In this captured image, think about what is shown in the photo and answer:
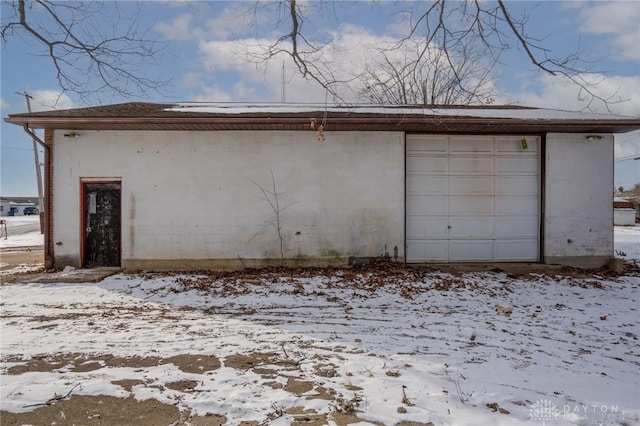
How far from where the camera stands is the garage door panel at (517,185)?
32.8 feet

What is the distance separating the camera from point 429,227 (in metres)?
9.92

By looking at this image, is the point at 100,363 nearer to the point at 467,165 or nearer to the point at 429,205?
the point at 429,205

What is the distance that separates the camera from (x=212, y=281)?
823 centimetres

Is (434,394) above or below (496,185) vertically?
below

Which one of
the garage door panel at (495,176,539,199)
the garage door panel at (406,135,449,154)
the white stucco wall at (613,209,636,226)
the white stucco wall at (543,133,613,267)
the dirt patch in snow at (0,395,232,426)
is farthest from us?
the white stucco wall at (613,209,636,226)

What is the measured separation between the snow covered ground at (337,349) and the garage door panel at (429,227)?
6.94 ft

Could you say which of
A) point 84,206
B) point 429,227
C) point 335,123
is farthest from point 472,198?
point 84,206

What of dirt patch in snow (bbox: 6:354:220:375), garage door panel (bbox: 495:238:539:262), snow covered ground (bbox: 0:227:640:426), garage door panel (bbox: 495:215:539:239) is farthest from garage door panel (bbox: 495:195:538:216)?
dirt patch in snow (bbox: 6:354:220:375)

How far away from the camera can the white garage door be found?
991 centimetres

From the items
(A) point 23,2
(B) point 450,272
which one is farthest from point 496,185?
(A) point 23,2

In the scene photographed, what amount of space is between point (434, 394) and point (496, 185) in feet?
25.8

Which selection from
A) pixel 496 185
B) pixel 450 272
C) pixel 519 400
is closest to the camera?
pixel 519 400

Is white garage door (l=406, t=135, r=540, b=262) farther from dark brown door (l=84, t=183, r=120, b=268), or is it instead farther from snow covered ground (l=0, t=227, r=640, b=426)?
dark brown door (l=84, t=183, r=120, b=268)

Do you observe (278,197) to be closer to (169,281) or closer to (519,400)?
(169,281)
